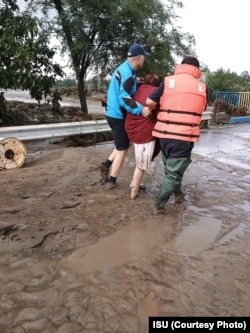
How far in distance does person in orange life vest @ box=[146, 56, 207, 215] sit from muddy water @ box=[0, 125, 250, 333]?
2.17 ft

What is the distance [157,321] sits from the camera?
7.87ft

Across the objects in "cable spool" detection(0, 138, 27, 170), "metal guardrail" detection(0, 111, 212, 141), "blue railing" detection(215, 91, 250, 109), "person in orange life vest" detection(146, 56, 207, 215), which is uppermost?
"blue railing" detection(215, 91, 250, 109)

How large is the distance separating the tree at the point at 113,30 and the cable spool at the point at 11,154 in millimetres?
5500

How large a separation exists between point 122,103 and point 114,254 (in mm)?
2047

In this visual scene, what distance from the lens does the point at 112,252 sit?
3324mm

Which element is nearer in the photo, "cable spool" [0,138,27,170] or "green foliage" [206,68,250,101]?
"cable spool" [0,138,27,170]

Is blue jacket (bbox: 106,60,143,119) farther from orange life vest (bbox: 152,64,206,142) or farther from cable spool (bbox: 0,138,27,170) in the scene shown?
cable spool (bbox: 0,138,27,170)

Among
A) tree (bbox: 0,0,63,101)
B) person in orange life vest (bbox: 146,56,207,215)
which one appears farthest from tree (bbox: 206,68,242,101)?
person in orange life vest (bbox: 146,56,207,215)

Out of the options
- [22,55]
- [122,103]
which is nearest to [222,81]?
[22,55]

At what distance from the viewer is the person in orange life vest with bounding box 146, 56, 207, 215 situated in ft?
12.7

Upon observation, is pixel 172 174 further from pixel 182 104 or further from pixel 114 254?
pixel 114 254

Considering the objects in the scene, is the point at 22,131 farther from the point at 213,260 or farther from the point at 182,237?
the point at 213,260

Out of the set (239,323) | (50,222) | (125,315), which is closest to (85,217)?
(50,222)

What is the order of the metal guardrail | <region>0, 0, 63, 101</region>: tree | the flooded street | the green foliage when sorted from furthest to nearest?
the green foliage → <region>0, 0, 63, 101</region>: tree → the metal guardrail → the flooded street
